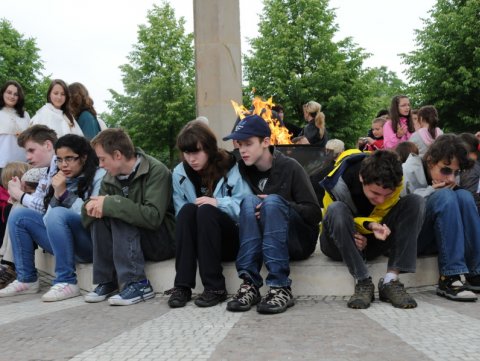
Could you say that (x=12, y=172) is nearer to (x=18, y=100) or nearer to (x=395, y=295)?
(x=18, y=100)

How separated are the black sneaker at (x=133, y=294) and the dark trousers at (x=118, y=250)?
0.15 feet

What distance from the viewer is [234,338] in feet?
10.4

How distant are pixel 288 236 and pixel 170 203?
105 centimetres

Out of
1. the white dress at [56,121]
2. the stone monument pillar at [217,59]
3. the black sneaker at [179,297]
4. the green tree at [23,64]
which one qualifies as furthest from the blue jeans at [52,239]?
the green tree at [23,64]

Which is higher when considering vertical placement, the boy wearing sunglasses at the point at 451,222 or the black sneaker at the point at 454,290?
the boy wearing sunglasses at the point at 451,222

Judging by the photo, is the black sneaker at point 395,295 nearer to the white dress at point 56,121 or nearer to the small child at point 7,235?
the small child at point 7,235

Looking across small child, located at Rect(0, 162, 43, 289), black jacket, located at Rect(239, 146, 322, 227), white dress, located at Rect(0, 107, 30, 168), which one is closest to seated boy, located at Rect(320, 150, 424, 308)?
black jacket, located at Rect(239, 146, 322, 227)

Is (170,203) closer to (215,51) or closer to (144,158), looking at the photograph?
(144,158)

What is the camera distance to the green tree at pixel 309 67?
29719mm

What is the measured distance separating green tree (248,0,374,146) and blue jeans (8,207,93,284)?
2469 cm

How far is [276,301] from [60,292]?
6.11 feet

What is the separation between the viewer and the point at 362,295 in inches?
157

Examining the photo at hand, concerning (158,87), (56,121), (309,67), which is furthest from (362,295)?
(158,87)

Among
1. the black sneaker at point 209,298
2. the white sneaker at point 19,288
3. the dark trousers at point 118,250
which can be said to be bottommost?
the white sneaker at point 19,288
